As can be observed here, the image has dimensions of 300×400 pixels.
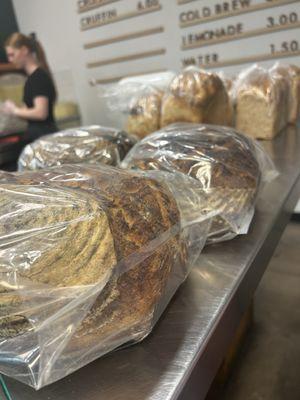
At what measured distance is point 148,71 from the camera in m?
2.53

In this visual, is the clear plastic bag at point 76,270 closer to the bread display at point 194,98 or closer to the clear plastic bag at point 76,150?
the clear plastic bag at point 76,150

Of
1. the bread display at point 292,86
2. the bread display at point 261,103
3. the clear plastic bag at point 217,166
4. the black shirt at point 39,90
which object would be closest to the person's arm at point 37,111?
the black shirt at point 39,90

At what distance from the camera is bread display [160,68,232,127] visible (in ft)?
3.93

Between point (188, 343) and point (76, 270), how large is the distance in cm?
19

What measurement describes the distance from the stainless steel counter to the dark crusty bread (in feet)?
0.12

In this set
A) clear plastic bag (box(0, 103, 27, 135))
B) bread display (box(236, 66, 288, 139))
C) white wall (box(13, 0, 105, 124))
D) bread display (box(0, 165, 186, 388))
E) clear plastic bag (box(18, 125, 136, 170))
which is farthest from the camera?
white wall (box(13, 0, 105, 124))

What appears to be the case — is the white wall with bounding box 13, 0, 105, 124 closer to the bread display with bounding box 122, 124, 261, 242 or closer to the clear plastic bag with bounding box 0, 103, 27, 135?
the clear plastic bag with bounding box 0, 103, 27, 135

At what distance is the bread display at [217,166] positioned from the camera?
67 cm

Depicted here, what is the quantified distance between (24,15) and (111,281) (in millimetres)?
3454

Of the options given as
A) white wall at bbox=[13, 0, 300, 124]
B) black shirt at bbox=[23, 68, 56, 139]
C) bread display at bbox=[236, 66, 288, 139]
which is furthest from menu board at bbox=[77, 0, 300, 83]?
black shirt at bbox=[23, 68, 56, 139]

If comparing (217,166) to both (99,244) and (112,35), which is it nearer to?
(99,244)

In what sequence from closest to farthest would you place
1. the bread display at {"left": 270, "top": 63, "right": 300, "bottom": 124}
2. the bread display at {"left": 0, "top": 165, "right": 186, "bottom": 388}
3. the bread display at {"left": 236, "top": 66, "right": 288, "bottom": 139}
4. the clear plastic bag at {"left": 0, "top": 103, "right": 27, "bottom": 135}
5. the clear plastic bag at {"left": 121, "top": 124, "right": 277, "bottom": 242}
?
1. the bread display at {"left": 0, "top": 165, "right": 186, "bottom": 388}
2. the clear plastic bag at {"left": 121, "top": 124, "right": 277, "bottom": 242}
3. the bread display at {"left": 236, "top": 66, "right": 288, "bottom": 139}
4. the bread display at {"left": 270, "top": 63, "right": 300, "bottom": 124}
5. the clear plastic bag at {"left": 0, "top": 103, "right": 27, "bottom": 135}

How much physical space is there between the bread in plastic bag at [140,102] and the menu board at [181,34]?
0.71 meters

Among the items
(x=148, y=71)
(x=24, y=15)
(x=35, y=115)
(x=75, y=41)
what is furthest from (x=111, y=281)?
(x=24, y=15)
